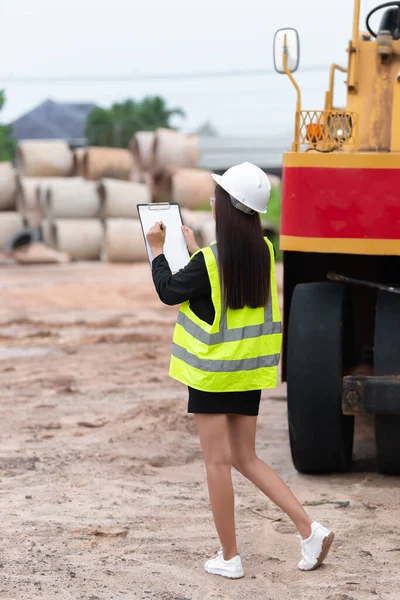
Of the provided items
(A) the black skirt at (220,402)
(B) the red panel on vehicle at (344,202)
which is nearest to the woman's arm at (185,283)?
(A) the black skirt at (220,402)

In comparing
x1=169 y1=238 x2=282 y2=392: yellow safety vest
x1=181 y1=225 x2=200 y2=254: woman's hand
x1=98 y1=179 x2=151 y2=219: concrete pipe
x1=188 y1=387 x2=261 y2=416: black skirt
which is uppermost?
x1=181 y1=225 x2=200 y2=254: woman's hand

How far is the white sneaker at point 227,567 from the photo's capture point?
4.39m

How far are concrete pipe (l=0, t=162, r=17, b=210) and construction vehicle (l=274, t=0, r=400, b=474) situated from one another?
646 inches

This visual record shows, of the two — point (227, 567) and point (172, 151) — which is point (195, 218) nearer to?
point (172, 151)

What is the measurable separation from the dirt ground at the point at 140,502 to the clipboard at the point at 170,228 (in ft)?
4.28

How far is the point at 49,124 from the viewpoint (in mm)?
49125

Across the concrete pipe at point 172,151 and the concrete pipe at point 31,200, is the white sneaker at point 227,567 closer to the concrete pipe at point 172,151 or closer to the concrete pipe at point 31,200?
the concrete pipe at point 31,200

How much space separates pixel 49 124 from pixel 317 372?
44.9 m

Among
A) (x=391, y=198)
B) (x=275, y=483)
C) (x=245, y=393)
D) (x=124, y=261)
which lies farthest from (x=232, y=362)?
(x=124, y=261)

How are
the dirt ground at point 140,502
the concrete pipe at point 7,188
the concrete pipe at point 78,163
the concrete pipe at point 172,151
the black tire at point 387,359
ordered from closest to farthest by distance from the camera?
the dirt ground at point 140,502
the black tire at point 387,359
the concrete pipe at point 7,188
the concrete pipe at point 78,163
the concrete pipe at point 172,151

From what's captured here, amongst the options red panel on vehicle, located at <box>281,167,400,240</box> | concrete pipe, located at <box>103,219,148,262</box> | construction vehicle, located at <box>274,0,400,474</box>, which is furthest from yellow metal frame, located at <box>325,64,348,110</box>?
concrete pipe, located at <box>103,219,148,262</box>

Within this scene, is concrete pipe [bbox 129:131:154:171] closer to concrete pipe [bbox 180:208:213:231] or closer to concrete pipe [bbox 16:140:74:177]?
concrete pipe [bbox 16:140:74:177]

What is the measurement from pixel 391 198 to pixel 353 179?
0.21 metres

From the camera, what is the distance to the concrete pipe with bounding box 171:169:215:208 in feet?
71.8
